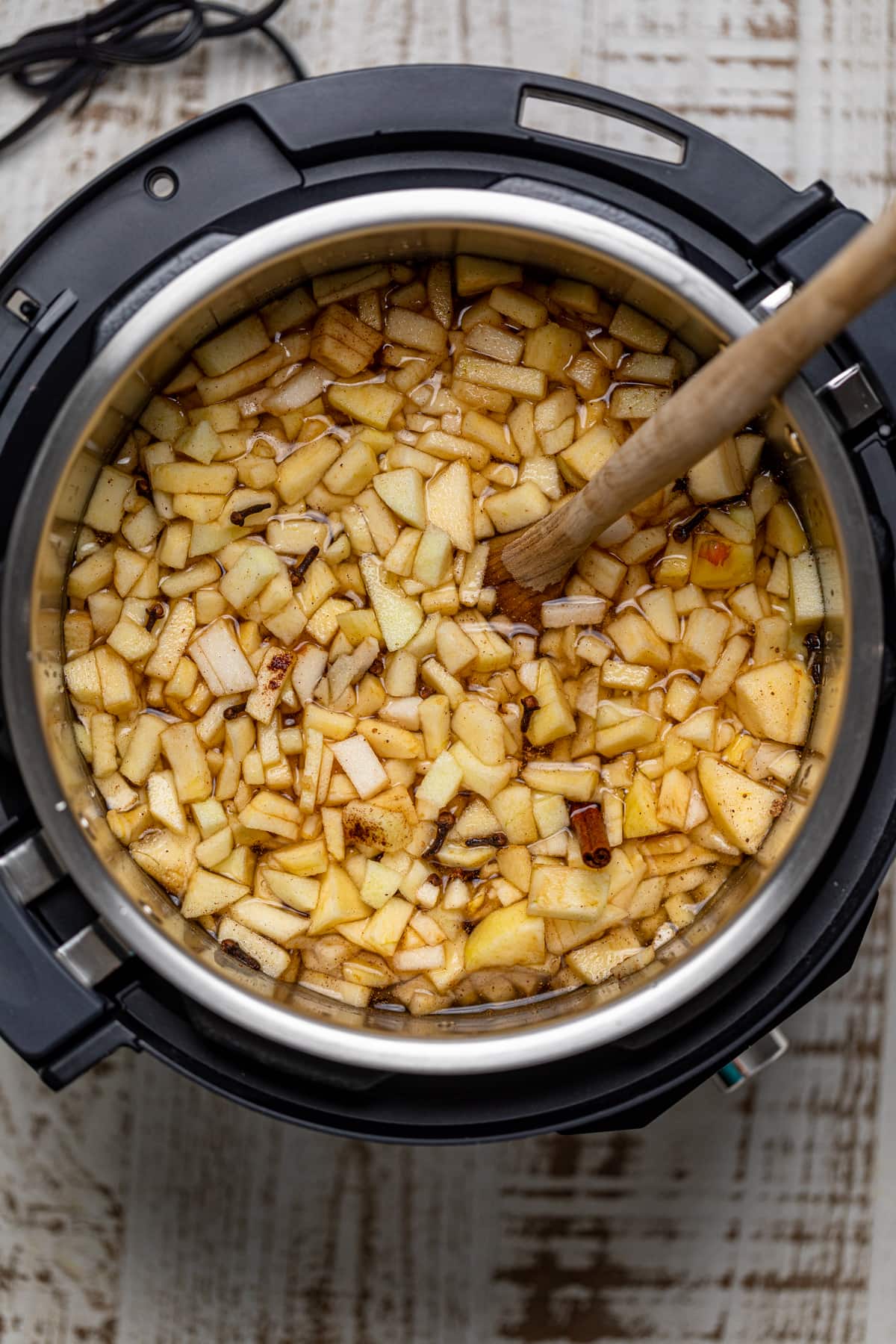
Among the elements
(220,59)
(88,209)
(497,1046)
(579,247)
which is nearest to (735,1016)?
(497,1046)

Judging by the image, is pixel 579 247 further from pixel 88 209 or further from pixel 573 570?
pixel 88 209

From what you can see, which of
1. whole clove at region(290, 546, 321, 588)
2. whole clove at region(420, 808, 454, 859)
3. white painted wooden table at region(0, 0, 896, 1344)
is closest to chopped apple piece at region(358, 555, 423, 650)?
whole clove at region(290, 546, 321, 588)

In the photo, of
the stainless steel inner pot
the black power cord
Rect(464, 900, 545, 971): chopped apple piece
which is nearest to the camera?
the stainless steel inner pot

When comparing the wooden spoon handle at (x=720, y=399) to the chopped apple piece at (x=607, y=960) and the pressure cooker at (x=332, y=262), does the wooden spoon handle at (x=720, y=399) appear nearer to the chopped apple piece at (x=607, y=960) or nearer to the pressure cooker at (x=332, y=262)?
the pressure cooker at (x=332, y=262)

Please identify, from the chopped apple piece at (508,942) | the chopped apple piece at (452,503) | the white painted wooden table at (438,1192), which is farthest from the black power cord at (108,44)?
the chopped apple piece at (508,942)

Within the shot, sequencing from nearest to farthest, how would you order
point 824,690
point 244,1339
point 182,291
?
point 182,291 → point 824,690 → point 244,1339

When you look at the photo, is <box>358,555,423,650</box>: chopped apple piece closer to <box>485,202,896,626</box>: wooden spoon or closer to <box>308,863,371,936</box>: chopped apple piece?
<box>485,202,896,626</box>: wooden spoon

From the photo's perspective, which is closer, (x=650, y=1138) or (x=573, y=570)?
(x=573, y=570)
